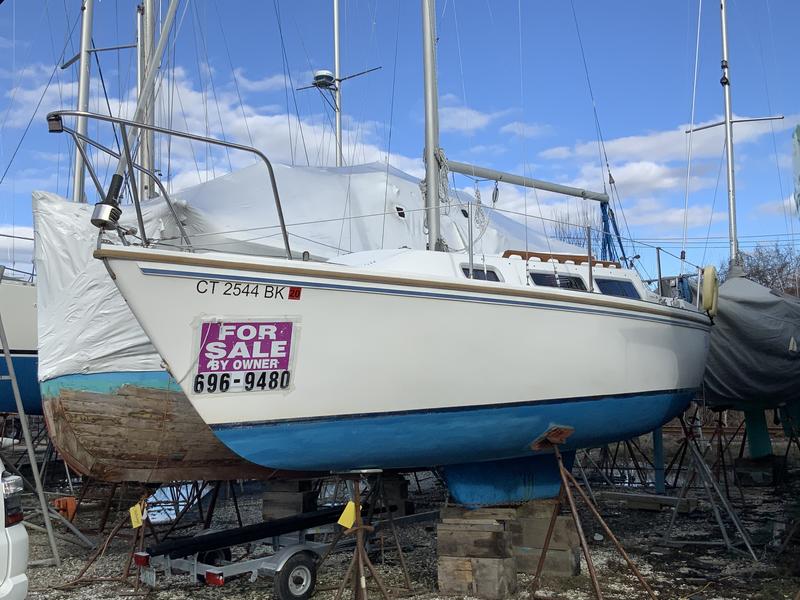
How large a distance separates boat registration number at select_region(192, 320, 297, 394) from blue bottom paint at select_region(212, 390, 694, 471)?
296 mm

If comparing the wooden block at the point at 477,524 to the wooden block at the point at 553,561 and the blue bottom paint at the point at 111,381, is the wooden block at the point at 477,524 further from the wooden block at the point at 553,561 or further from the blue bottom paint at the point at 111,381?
the blue bottom paint at the point at 111,381

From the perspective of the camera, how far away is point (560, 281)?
6988mm

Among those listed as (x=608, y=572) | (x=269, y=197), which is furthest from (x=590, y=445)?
(x=269, y=197)

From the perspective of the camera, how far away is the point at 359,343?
529 centimetres

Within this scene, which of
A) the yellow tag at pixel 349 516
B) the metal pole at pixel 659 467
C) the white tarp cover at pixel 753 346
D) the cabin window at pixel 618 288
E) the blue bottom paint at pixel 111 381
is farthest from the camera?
the metal pole at pixel 659 467

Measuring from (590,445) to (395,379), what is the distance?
2641mm

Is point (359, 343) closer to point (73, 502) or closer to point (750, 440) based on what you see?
point (73, 502)

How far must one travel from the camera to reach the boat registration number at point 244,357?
16.1ft

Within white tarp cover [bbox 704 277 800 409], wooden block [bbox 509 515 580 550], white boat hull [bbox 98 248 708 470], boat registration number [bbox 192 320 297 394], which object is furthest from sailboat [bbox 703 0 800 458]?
boat registration number [bbox 192 320 297 394]

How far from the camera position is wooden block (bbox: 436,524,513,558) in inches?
235

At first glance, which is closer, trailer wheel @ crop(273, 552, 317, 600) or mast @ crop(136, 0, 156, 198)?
trailer wheel @ crop(273, 552, 317, 600)

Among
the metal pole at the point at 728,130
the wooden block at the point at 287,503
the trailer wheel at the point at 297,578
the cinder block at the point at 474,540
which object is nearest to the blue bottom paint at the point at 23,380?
the wooden block at the point at 287,503

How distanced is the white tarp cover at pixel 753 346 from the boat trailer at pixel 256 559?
6.45 meters

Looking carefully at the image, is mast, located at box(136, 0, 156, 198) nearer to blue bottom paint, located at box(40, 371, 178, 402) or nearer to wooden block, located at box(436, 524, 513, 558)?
blue bottom paint, located at box(40, 371, 178, 402)
